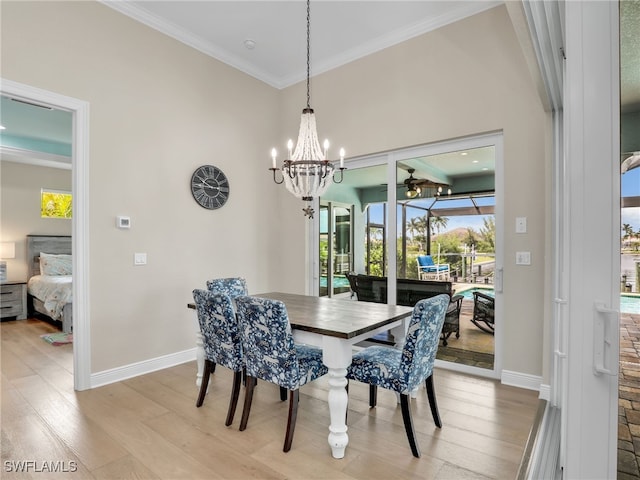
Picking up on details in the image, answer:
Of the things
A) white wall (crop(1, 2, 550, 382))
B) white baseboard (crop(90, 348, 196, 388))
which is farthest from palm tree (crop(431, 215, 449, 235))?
white baseboard (crop(90, 348, 196, 388))

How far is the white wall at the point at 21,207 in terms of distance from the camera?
20.0 feet

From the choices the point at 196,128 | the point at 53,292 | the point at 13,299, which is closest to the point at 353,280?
the point at 196,128

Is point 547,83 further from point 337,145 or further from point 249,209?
point 249,209

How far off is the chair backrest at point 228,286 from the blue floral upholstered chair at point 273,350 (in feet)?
3.57

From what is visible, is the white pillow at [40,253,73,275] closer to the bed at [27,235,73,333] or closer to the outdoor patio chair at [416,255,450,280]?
the bed at [27,235,73,333]

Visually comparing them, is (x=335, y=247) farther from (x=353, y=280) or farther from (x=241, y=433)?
(x=241, y=433)

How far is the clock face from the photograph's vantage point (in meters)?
3.85

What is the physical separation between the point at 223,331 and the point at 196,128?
2.49m

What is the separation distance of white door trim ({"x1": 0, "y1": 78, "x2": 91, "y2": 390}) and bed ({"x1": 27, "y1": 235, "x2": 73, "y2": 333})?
231 cm

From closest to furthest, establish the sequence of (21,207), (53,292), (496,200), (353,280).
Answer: (496,200) < (353,280) < (53,292) < (21,207)

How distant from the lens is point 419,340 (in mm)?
1988

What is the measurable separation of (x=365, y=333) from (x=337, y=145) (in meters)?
2.71

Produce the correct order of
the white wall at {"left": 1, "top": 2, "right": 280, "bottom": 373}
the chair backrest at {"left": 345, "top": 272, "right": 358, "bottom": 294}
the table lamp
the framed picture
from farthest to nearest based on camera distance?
the framed picture < the table lamp < the chair backrest at {"left": 345, "top": 272, "right": 358, "bottom": 294} < the white wall at {"left": 1, "top": 2, "right": 280, "bottom": 373}

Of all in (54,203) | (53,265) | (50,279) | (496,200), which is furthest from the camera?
(54,203)
